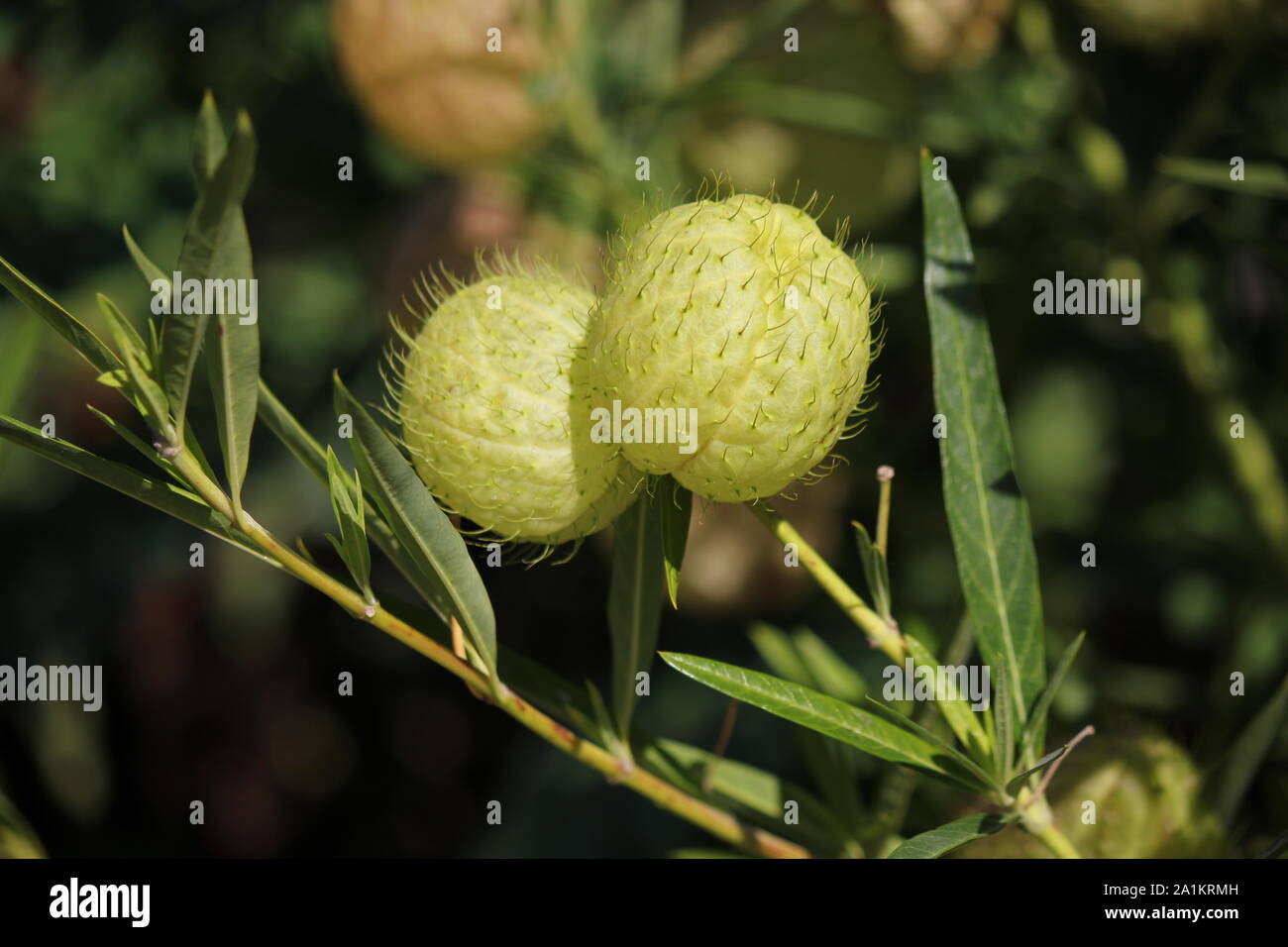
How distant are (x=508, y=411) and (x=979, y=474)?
43 centimetres

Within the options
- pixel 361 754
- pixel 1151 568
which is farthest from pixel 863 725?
pixel 361 754

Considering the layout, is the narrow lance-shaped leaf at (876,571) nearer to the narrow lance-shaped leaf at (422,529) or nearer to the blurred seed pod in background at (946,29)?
the narrow lance-shaped leaf at (422,529)

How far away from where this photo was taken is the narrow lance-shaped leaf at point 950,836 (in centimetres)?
87

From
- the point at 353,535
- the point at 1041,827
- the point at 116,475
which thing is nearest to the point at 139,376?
the point at 116,475

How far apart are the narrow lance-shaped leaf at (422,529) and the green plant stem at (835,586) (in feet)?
0.81

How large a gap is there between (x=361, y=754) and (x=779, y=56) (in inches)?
77.7

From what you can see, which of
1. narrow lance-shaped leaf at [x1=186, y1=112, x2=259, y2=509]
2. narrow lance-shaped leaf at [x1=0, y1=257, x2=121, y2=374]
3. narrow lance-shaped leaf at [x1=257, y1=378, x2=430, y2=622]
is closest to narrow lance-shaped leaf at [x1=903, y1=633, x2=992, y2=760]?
narrow lance-shaped leaf at [x1=257, y1=378, x2=430, y2=622]

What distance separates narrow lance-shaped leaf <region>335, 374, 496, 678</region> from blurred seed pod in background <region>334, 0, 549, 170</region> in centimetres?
110

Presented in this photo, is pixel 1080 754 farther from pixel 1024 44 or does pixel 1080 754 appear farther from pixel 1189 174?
pixel 1024 44

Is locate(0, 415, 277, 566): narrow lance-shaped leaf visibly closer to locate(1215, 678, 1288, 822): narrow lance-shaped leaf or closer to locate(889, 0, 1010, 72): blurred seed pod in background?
locate(1215, 678, 1288, 822): narrow lance-shaped leaf

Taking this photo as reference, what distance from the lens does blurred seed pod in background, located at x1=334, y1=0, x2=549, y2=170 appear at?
1.83 metres

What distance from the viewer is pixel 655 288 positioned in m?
0.87

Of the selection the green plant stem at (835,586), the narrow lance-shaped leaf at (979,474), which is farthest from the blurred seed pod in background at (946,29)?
the green plant stem at (835,586)

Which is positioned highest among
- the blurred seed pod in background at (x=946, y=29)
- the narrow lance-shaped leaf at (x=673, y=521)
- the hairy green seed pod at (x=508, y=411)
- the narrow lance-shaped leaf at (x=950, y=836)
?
the blurred seed pod in background at (x=946, y=29)
